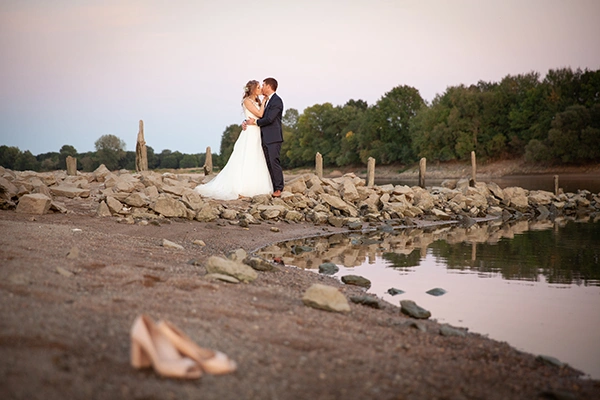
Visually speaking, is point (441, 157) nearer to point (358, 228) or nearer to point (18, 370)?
point (358, 228)

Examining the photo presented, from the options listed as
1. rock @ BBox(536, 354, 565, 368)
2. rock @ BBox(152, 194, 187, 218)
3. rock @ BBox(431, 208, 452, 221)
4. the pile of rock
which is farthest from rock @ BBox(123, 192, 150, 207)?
rock @ BBox(431, 208, 452, 221)

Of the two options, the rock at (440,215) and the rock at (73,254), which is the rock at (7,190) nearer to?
the rock at (73,254)

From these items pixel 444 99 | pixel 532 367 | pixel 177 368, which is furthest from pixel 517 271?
pixel 444 99

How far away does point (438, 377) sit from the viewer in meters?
3.49

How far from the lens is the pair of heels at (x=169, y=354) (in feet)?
9.23

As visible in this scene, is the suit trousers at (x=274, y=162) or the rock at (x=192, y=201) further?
the suit trousers at (x=274, y=162)

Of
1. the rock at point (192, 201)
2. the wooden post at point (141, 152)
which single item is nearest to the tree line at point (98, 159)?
the wooden post at point (141, 152)

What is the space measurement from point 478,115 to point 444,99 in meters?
6.81

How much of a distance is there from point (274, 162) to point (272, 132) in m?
0.87

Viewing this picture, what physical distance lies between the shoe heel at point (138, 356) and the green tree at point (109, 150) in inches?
2090

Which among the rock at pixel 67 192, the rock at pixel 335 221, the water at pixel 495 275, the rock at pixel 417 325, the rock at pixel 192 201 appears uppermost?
the rock at pixel 67 192

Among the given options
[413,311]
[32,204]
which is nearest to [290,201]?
[32,204]

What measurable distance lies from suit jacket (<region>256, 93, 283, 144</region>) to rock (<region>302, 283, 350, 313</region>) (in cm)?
917

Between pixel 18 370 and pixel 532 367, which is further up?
pixel 18 370
